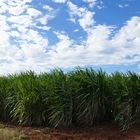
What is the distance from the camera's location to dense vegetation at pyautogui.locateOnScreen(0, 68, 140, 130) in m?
12.0

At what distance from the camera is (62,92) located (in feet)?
42.6

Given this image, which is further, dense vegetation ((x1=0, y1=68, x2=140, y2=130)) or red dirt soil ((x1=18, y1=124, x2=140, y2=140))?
dense vegetation ((x1=0, y1=68, x2=140, y2=130))

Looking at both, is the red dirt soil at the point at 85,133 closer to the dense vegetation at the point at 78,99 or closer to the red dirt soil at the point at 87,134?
the red dirt soil at the point at 87,134

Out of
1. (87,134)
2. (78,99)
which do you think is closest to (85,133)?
(87,134)

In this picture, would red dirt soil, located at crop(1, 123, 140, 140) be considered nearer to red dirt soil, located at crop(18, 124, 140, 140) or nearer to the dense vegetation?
red dirt soil, located at crop(18, 124, 140, 140)

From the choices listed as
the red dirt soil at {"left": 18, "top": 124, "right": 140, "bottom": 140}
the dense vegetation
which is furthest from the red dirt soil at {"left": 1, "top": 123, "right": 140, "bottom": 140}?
the dense vegetation

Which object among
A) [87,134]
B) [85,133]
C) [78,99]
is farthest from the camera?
[78,99]

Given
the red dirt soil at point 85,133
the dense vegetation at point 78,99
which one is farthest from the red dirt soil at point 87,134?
the dense vegetation at point 78,99

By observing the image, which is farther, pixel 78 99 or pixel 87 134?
pixel 78 99

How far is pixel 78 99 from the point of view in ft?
41.9

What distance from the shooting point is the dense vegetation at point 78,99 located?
12.0 meters

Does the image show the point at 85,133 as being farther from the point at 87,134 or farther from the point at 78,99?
the point at 78,99

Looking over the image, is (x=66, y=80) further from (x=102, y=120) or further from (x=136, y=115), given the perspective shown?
(x=136, y=115)

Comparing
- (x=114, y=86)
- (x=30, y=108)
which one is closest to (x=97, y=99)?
(x=114, y=86)
